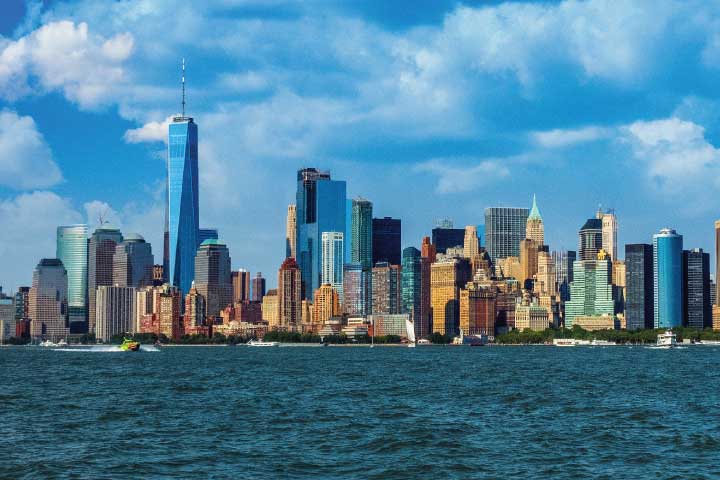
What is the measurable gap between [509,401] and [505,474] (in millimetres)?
37875

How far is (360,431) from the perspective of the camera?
2680 inches

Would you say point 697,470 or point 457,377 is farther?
point 457,377

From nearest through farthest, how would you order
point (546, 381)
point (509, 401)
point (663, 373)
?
1. point (509, 401)
2. point (546, 381)
3. point (663, 373)

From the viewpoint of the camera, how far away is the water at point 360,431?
5431cm

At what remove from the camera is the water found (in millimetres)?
54312

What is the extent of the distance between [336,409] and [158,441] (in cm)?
2194

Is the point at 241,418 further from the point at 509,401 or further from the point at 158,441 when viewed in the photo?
the point at 509,401

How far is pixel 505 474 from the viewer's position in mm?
52562

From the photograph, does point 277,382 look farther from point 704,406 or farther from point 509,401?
point 704,406

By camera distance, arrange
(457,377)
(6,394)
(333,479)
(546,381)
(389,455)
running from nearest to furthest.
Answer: (333,479) → (389,455) → (6,394) → (546,381) → (457,377)

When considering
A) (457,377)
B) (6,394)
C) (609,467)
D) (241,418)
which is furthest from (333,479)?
(457,377)

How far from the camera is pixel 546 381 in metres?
120

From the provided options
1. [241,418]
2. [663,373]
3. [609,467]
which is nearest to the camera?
[609,467]

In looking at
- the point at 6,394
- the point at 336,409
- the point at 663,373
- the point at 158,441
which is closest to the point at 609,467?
the point at 158,441
